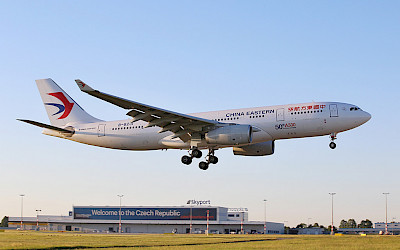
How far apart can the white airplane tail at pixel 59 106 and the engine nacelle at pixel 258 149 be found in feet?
49.9

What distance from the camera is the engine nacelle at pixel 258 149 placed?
5044 centimetres

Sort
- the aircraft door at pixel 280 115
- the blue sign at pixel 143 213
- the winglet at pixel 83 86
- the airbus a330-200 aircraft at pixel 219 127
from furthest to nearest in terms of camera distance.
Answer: the blue sign at pixel 143 213, the aircraft door at pixel 280 115, the airbus a330-200 aircraft at pixel 219 127, the winglet at pixel 83 86

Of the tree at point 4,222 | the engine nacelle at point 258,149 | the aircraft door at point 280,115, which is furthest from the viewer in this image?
the tree at point 4,222

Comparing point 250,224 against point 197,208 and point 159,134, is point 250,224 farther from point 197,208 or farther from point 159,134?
point 159,134

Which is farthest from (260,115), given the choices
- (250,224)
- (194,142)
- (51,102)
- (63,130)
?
(250,224)

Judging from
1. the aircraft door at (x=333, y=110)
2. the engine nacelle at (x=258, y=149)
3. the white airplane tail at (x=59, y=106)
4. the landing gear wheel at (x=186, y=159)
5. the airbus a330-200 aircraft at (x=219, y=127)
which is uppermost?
the white airplane tail at (x=59, y=106)

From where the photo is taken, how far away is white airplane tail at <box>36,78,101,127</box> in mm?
55678

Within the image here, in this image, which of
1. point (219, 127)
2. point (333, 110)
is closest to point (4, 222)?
point (219, 127)

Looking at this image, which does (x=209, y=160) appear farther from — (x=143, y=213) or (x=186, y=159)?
(x=143, y=213)

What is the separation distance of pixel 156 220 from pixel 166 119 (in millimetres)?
90389

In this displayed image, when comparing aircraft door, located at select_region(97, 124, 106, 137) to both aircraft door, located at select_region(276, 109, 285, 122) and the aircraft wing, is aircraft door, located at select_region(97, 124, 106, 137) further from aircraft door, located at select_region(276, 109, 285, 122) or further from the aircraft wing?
aircraft door, located at select_region(276, 109, 285, 122)

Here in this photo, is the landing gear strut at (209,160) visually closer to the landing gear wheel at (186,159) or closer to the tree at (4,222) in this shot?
the landing gear wheel at (186,159)

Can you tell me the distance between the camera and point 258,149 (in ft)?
167

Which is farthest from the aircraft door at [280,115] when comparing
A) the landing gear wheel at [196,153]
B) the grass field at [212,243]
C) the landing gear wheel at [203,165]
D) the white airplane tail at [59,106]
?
the white airplane tail at [59,106]
